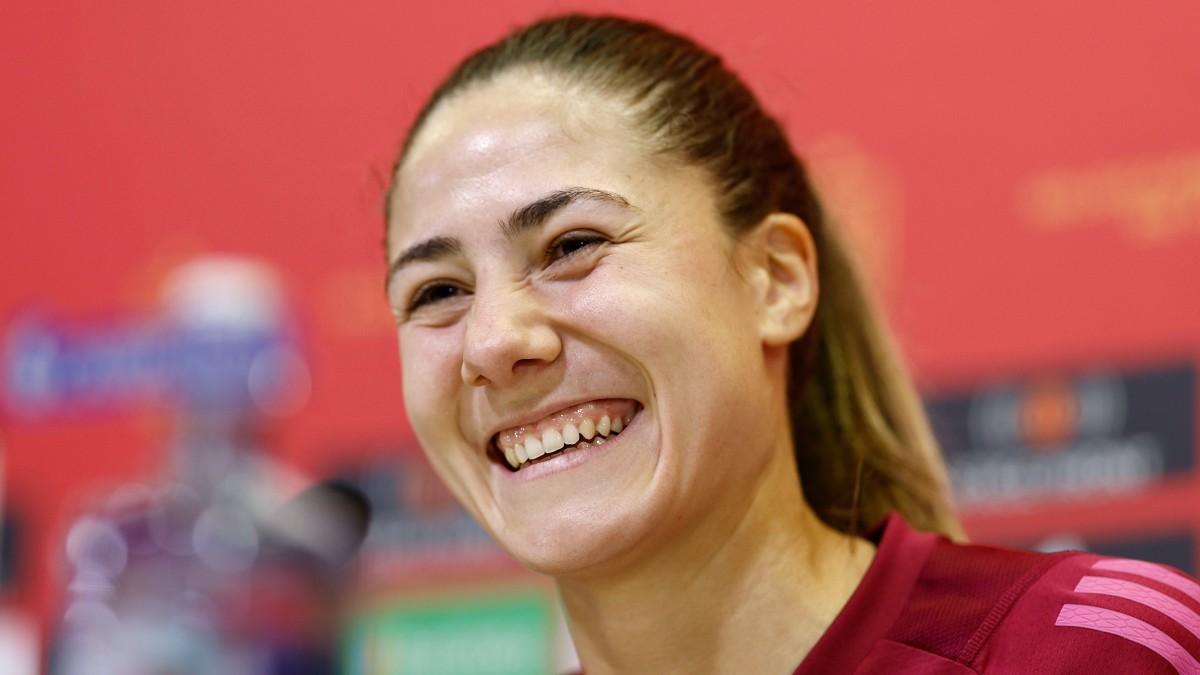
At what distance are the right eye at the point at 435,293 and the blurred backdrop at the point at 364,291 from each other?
17.9 inches

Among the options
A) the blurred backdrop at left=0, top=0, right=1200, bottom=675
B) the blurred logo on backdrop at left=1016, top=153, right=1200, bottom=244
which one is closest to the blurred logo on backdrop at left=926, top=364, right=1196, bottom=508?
the blurred backdrop at left=0, top=0, right=1200, bottom=675

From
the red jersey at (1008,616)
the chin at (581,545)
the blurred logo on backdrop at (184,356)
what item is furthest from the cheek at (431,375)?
the blurred logo on backdrop at (184,356)

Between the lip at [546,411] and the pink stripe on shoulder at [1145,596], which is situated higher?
the lip at [546,411]

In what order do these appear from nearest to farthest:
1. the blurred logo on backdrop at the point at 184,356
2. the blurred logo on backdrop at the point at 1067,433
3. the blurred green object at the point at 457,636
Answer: the blurred logo on backdrop at the point at 1067,433 → the blurred green object at the point at 457,636 → the blurred logo on backdrop at the point at 184,356

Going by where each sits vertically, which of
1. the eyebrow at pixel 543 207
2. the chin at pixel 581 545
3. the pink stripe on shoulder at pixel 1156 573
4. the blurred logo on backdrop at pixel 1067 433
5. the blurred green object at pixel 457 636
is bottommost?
the blurred green object at pixel 457 636

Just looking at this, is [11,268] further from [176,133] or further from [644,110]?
[644,110]

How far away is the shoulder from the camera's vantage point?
0.97 m

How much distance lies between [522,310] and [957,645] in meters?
0.36

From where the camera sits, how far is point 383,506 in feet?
6.97

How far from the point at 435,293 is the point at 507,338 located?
117mm

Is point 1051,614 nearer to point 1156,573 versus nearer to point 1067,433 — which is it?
point 1156,573

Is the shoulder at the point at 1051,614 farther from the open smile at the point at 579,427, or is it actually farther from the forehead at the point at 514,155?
the forehead at the point at 514,155

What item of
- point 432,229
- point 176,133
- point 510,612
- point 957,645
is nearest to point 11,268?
point 176,133

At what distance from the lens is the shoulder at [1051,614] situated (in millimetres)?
965
